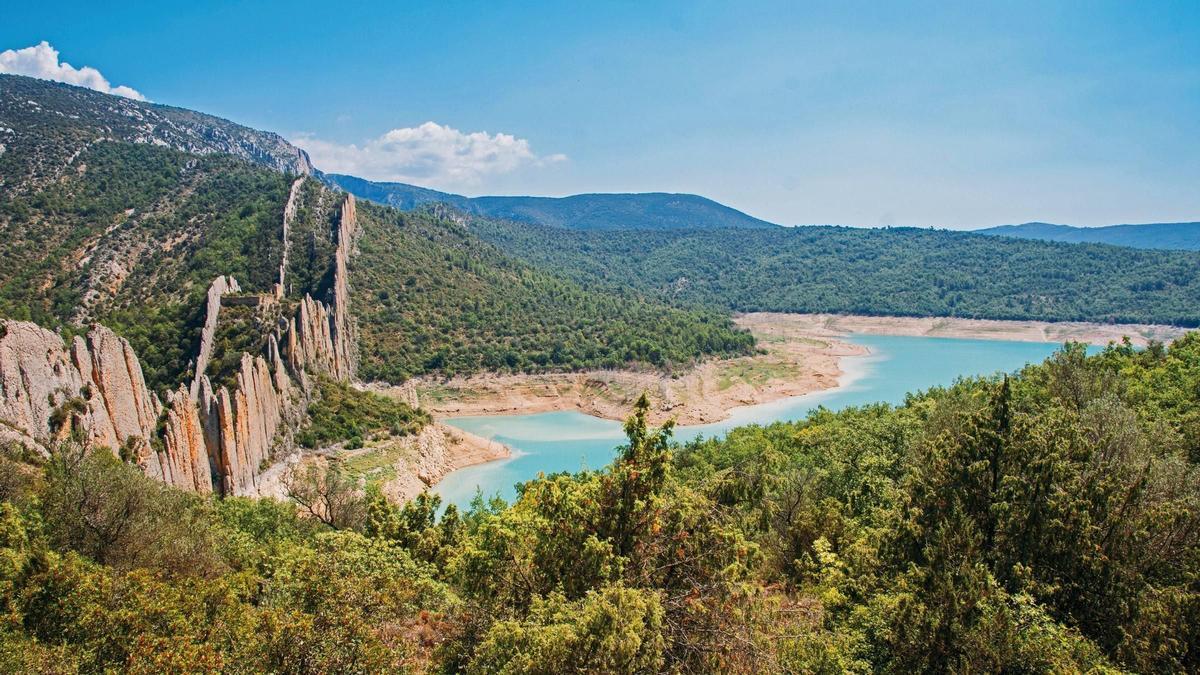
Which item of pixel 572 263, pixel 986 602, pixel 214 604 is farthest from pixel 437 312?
pixel 572 263

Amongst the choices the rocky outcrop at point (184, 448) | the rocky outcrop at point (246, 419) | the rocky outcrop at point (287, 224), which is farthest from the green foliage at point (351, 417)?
the rocky outcrop at point (184, 448)

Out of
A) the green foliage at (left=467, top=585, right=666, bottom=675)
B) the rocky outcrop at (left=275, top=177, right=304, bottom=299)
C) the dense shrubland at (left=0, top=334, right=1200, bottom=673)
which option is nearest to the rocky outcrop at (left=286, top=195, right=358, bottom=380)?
the rocky outcrop at (left=275, top=177, right=304, bottom=299)

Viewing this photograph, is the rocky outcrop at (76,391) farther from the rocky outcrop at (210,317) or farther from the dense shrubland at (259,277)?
the dense shrubland at (259,277)

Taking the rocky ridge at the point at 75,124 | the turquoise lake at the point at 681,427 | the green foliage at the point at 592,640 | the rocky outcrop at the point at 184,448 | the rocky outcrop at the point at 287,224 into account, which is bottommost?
the turquoise lake at the point at 681,427

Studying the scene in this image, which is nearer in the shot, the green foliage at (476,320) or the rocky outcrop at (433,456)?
the rocky outcrop at (433,456)

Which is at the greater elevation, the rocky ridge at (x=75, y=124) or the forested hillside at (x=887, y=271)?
the rocky ridge at (x=75, y=124)

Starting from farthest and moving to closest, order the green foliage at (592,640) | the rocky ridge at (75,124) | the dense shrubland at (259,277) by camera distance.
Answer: the rocky ridge at (75,124)
the dense shrubland at (259,277)
the green foliage at (592,640)

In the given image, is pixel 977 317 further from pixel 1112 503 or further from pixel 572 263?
pixel 1112 503
